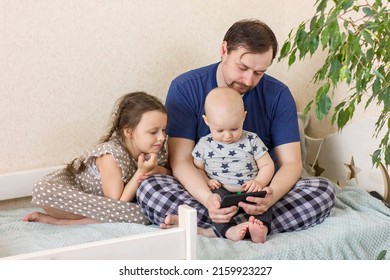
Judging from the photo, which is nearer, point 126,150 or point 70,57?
point 126,150

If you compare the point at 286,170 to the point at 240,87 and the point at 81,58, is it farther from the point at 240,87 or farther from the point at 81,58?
the point at 81,58

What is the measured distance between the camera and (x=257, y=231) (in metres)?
1.74

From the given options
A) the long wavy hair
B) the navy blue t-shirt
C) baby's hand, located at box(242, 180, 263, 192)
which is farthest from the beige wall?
baby's hand, located at box(242, 180, 263, 192)

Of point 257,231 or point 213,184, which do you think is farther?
point 213,184

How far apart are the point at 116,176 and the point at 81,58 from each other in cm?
51

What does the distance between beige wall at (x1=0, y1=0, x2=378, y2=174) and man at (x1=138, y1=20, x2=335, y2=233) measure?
1.07 ft

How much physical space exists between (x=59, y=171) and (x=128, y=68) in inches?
19.2

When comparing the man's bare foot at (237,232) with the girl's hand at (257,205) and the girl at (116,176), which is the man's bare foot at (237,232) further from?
the girl at (116,176)

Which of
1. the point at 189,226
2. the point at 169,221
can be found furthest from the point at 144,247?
the point at 169,221

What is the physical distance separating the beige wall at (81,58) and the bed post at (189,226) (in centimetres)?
94

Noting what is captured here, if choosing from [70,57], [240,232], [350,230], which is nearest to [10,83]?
[70,57]
